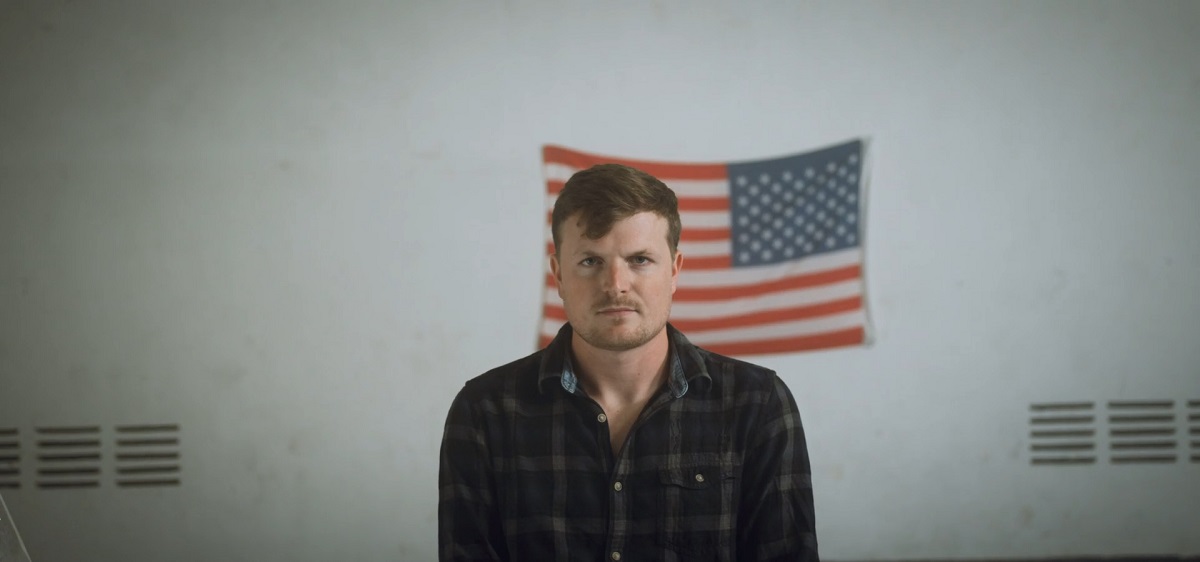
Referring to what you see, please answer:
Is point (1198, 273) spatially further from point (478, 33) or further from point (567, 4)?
point (478, 33)

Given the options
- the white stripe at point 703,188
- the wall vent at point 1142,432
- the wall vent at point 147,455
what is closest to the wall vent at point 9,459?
the wall vent at point 147,455

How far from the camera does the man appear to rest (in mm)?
1361

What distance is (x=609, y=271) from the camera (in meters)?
1.36

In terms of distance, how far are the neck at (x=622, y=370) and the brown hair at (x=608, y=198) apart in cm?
20

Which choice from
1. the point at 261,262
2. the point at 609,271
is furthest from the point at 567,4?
the point at 609,271

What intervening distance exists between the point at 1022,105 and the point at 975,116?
17 centimetres

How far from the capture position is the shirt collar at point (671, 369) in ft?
4.70

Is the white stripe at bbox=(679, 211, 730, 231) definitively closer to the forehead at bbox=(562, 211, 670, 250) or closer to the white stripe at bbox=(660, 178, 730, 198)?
the white stripe at bbox=(660, 178, 730, 198)

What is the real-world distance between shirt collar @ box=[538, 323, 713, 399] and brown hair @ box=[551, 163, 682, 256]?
207mm

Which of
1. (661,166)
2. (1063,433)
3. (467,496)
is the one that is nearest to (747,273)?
(661,166)

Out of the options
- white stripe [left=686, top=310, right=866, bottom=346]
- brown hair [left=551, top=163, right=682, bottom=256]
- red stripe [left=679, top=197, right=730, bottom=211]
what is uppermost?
red stripe [left=679, top=197, right=730, bottom=211]

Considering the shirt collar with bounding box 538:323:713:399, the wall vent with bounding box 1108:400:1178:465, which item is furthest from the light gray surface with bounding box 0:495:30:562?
the wall vent with bounding box 1108:400:1178:465

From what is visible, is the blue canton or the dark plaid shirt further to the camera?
the blue canton

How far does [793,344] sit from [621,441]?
5.76ft
